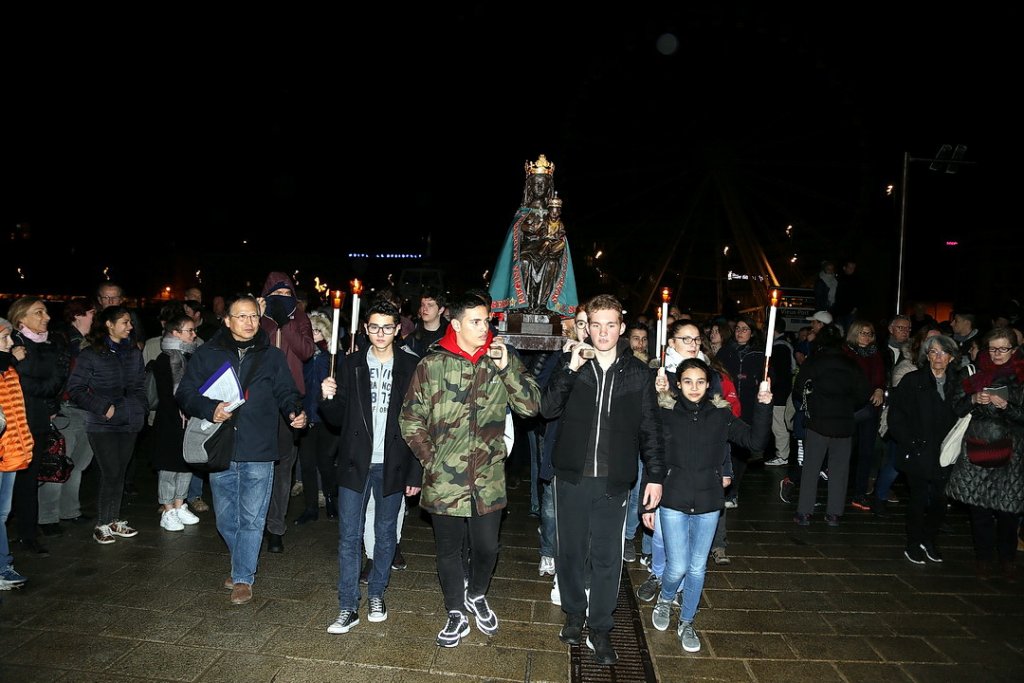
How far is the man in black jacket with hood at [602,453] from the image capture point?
4.38 metres

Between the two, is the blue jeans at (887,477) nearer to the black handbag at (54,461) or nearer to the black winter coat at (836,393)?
the black winter coat at (836,393)

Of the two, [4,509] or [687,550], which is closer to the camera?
[687,550]

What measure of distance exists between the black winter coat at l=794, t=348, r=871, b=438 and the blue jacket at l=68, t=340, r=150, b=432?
663 cm

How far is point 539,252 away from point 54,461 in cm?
472

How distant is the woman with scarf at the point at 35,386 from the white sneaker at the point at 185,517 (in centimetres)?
111

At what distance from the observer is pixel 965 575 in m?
6.11

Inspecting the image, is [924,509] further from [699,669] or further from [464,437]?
[464,437]

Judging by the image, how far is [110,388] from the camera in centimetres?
622

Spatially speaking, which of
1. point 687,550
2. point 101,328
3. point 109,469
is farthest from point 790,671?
point 101,328

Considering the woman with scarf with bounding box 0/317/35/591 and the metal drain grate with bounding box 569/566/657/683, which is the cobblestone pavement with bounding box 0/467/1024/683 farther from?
the woman with scarf with bounding box 0/317/35/591

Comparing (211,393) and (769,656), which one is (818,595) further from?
(211,393)

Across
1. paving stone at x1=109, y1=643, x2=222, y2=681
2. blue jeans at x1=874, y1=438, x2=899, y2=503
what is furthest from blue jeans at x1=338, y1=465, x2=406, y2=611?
blue jeans at x1=874, y1=438, x2=899, y2=503

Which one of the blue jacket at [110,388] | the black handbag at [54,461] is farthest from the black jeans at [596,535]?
the black handbag at [54,461]

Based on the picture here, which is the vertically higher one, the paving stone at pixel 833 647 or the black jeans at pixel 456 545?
the black jeans at pixel 456 545
